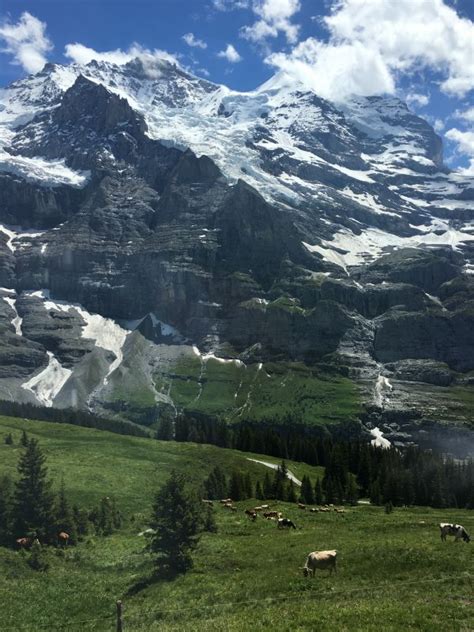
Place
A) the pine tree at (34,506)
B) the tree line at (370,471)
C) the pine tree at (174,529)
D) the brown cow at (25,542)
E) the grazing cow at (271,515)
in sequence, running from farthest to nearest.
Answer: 1. the tree line at (370,471)
2. the grazing cow at (271,515)
3. the pine tree at (34,506)
4. the brown cow at (25,542)
5. the pine tree at (174,529)

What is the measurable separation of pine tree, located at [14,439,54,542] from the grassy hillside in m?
3.74

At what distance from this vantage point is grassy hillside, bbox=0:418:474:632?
1116 inches

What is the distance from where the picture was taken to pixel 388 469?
13625 centimetres

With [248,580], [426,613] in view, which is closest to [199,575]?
[248,580]

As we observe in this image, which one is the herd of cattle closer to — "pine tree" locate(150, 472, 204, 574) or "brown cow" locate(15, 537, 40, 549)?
"pine tree" locate(150, 472, 204, 574)

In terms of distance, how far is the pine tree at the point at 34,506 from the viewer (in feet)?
174

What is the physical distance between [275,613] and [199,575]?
12.7 meters

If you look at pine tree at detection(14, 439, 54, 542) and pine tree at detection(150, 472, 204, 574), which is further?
pine tree at detection(14, 439, 54, 542)

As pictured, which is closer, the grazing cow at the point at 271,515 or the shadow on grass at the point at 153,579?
the shadow on grass at the point at 153,579

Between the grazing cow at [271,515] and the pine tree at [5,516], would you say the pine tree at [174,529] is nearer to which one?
the pine tree at [5,516]

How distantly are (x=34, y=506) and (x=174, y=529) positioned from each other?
16752mm

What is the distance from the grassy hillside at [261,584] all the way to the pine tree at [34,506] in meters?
3.74

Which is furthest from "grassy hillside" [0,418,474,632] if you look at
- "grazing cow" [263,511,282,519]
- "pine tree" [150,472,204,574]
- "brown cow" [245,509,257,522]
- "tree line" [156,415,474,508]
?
"tree line" [156,415,474,508]

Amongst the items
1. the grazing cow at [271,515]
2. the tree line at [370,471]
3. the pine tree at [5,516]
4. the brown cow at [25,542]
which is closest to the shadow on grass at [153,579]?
the brown cow at [25,542]
